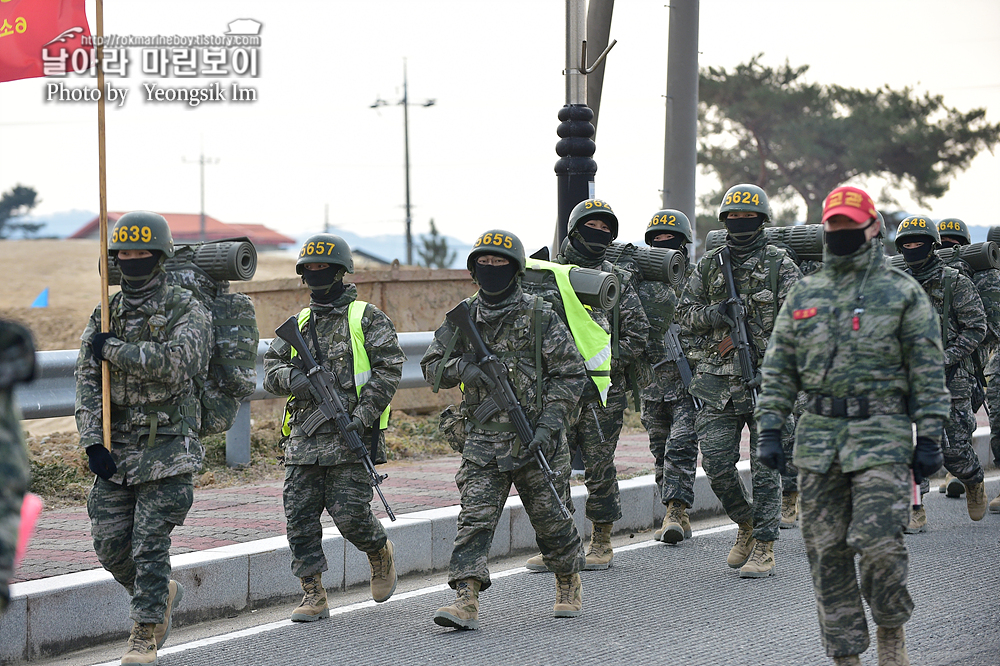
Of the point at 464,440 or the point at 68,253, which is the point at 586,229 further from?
the point at 68,253

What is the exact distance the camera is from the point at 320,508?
6648mm

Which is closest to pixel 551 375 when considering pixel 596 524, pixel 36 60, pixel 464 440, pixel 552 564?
pixel 464 440

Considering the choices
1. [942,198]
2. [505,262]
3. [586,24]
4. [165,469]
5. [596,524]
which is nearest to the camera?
[165,469]

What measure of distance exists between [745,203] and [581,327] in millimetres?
1655

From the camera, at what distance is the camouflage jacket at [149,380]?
5.67 m

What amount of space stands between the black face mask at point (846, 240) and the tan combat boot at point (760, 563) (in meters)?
2.98

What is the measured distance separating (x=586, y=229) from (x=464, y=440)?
81.7 inches

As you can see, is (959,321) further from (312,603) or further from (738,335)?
(312,603)

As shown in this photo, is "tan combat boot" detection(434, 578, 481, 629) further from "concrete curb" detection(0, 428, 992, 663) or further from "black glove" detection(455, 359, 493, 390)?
"concrete curb" detection(0, 428, 992, 663)

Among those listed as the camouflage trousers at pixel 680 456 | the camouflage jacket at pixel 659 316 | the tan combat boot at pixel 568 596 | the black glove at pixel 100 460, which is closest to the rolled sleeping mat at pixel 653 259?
the camouflage jacket at pixel 659 316

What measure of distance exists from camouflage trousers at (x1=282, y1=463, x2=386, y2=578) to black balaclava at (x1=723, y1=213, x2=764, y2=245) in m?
2.94

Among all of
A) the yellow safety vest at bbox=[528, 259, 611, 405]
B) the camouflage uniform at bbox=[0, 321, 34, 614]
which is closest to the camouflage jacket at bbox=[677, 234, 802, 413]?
the yellow safety vest at bbox=[528, 259, 611, 405]

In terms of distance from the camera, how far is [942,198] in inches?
1748

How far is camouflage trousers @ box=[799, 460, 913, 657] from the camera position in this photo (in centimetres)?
473
